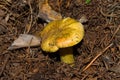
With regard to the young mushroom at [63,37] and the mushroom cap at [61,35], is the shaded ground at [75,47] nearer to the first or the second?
the young mushroom at [63,37]

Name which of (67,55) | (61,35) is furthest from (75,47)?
(61,35)

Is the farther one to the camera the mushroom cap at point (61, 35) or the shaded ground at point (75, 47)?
the shaded ground at point (75, 47)

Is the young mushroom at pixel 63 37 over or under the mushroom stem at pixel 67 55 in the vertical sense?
over

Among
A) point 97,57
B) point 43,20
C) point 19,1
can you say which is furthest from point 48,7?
point 97,57

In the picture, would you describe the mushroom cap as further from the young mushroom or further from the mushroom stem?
the mushroom stem

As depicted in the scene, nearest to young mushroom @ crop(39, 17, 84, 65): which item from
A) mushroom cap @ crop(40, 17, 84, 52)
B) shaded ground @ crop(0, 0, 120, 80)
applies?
mushroom cap @ crop(40, 17, 84, 52)

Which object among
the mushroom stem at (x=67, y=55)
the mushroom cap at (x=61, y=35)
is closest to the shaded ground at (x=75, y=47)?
the mushroom stem at (x=67, y=55)
